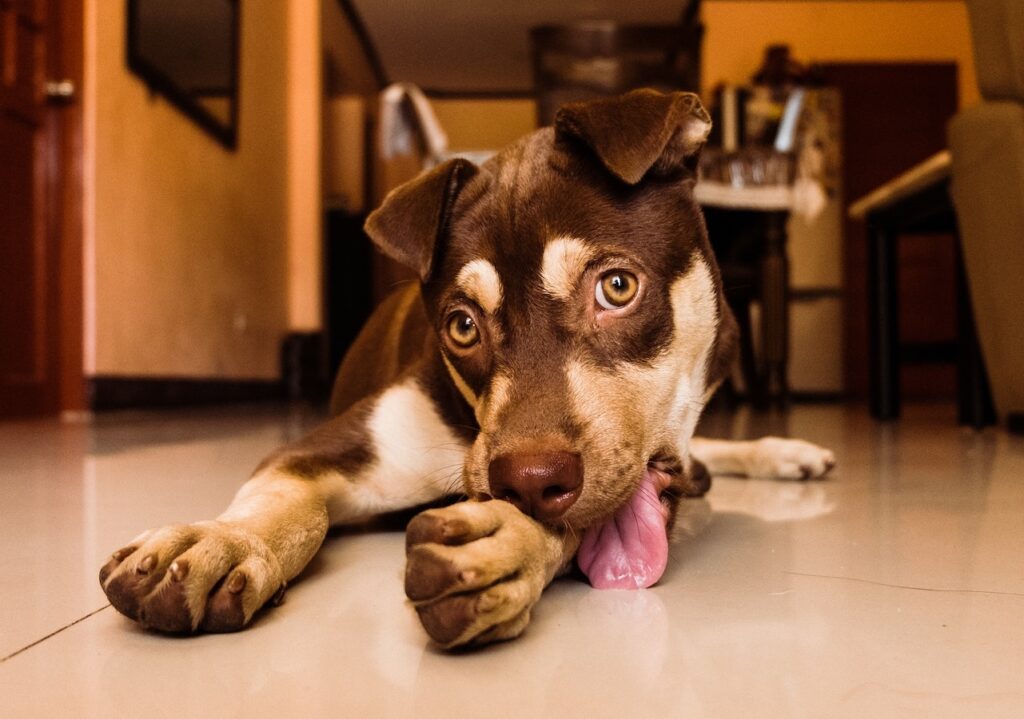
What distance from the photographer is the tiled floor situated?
0.96 m

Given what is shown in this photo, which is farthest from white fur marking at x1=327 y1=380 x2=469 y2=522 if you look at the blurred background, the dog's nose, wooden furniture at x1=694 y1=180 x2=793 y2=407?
wooden furniture at x1=694 y1=180 x2=793 y2=407

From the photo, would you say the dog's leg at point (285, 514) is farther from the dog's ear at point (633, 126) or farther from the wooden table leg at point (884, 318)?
the wooden table leg at point (884, 318)

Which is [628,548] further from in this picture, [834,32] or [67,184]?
[834,32]

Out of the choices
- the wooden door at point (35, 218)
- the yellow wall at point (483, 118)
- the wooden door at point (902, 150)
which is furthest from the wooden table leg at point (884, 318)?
the yellow wall at point (483, 118)

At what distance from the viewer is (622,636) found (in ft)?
3.89

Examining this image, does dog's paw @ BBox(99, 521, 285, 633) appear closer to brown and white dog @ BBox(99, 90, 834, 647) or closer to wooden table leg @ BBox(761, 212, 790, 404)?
brown and white dog @ BBox(99, 90, 834, 647)

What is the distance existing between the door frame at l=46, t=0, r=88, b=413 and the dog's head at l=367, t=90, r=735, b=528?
497 cm

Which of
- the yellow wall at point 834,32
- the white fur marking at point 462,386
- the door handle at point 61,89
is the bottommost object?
the white fur marking at point 462,386

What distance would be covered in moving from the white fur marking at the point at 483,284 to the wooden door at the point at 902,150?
404 inches

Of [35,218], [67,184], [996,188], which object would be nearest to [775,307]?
[996,188]

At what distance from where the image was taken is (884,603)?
1350mm

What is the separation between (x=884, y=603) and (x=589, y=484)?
46 centimetres

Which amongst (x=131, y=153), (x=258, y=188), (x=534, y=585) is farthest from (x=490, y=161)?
(x=258, y=188)

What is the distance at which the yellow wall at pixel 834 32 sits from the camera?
452 inches
